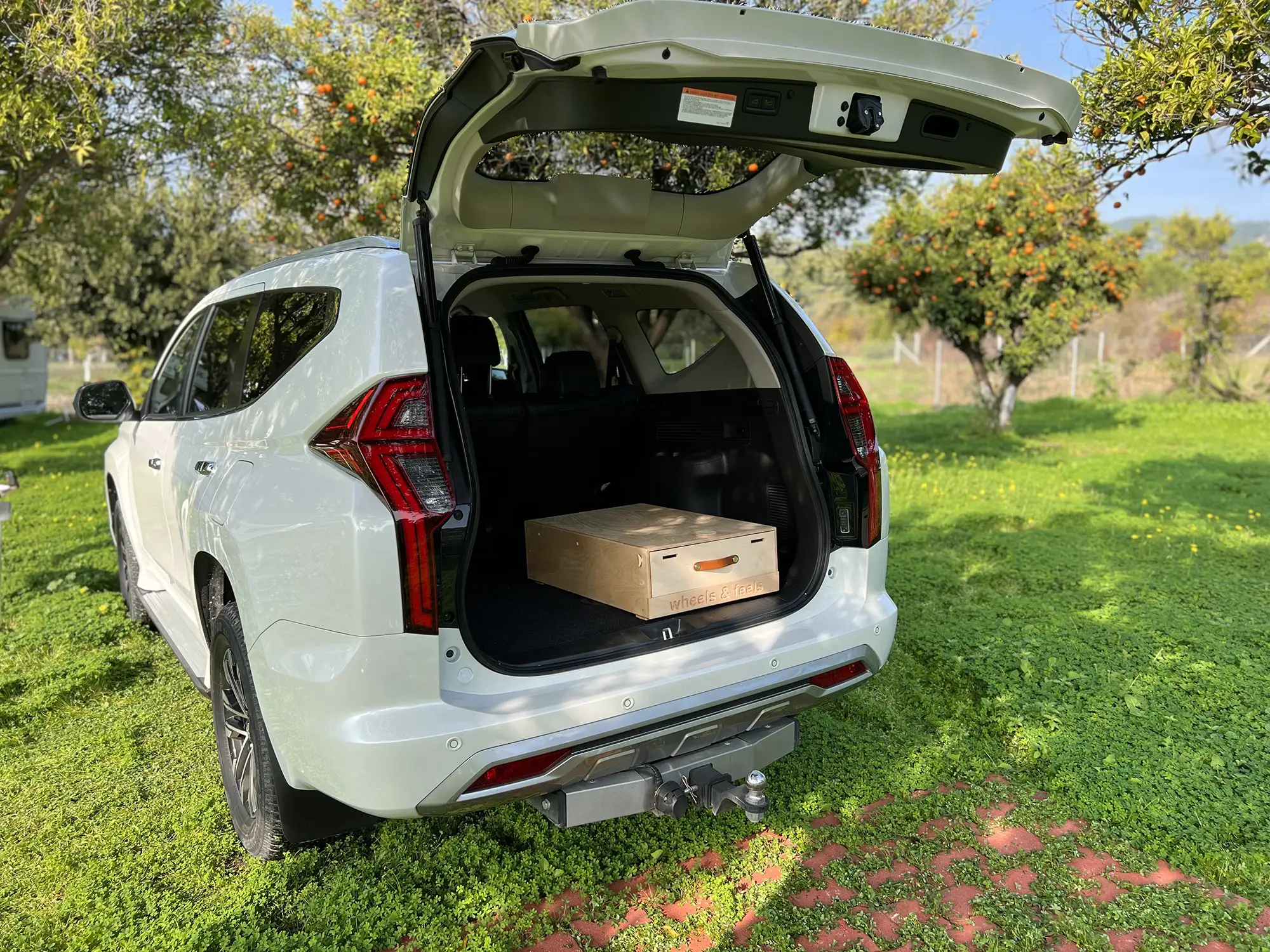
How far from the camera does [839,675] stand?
9.10 ft

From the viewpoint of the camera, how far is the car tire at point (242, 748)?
8.29 feet

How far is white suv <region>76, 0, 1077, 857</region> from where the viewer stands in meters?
2.05

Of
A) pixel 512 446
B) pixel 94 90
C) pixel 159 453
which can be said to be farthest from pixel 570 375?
pixel 94 90

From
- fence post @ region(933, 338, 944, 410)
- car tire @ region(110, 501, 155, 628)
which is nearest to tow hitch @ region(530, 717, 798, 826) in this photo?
car tire @ region(110, 501, 155, 628)

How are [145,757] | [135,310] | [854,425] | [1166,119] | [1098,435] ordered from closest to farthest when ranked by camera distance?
1. [854,425]
2. [145,757]
3. [1166,119]
4. [1098,435]
5. [135,310]

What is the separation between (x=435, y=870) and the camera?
278cm

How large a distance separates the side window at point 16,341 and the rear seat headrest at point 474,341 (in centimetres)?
1581

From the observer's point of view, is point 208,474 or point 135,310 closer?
point 208,474

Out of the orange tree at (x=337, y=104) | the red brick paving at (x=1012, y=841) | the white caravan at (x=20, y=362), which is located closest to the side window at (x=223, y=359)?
the red brick paving at (x=1012, y=841)

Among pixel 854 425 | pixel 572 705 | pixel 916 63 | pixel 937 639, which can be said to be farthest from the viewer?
pixel 937 639

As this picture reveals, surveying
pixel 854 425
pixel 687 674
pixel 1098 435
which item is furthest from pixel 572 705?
pixel 1098 435

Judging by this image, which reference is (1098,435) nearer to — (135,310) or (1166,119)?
(1166,119)

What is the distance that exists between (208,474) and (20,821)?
1433mm

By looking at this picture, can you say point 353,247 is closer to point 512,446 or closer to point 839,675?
A: point 512,446
